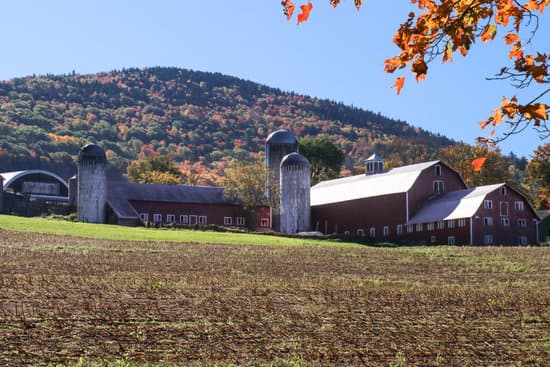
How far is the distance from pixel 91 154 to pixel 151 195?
6.09 metres

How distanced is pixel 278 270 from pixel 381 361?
18.0 meters

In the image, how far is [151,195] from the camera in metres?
71.9

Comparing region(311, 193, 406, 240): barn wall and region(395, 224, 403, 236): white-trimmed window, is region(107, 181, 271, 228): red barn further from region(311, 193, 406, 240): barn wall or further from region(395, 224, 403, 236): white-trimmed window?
region(395, 224, 403, 236): white-trimmed window

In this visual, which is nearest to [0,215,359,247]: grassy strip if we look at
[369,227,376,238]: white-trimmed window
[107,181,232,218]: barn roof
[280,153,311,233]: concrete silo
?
[107,181,232,218]: barn roof

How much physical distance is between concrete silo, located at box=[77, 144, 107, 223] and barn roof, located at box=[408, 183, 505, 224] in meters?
23.3

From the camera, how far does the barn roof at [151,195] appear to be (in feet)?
225

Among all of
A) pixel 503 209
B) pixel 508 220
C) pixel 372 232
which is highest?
pixel 503 209

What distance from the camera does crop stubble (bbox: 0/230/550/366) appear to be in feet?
50.3

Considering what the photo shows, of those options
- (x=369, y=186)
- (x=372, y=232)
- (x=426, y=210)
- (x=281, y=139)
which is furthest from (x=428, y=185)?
(x=281, y=139)

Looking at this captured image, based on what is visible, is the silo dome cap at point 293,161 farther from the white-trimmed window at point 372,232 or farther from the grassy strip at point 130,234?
the grassy strip at point 130,234

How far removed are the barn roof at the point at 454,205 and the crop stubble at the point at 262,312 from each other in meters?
23.7

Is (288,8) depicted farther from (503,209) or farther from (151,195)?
(151,195)

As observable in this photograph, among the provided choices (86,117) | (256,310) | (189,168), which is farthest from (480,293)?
(86,117)

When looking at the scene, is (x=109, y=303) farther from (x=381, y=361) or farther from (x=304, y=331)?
(x=381, y=361)
